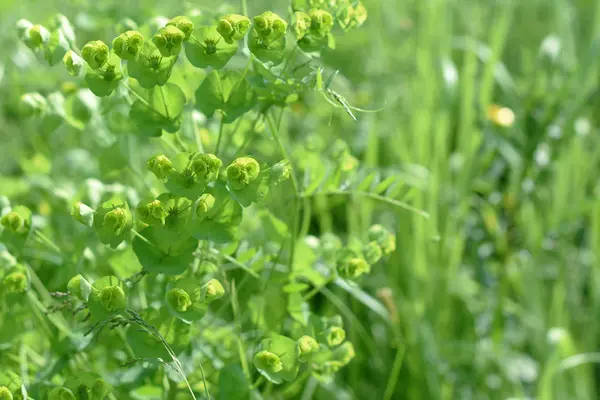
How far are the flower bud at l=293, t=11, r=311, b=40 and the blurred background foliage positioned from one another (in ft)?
1.65

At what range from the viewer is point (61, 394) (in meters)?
0.76

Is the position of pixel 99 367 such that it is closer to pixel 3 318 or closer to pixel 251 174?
pixel 3 318

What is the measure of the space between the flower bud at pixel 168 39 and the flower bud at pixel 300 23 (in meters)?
0.12

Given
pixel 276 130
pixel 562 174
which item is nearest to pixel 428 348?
pixel 562 174

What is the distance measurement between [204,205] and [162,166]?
0.05 m

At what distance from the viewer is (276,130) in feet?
2.90

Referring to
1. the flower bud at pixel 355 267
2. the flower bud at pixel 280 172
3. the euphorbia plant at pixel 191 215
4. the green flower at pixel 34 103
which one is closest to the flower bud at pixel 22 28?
the euphorbia plant at pixel 191 215

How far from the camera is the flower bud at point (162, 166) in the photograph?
2.41 ft

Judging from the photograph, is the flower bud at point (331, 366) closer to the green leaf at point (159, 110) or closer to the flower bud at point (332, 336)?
the flower bud at point (332, 336)

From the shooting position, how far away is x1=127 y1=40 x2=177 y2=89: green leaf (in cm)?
75

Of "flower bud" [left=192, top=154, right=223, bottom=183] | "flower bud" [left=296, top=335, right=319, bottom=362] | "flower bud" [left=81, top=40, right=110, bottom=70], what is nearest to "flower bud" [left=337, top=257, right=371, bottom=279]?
"flower bud" [left=296, top=335, right=319, bottom=362]

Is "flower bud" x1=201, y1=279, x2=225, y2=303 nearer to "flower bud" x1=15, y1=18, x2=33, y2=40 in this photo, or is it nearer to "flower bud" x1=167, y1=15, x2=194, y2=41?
"flower bud" x1=167, y1=15, x2=194, y2=41

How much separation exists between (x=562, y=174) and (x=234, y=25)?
1.04 m

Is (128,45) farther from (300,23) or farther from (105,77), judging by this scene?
(300,23)
